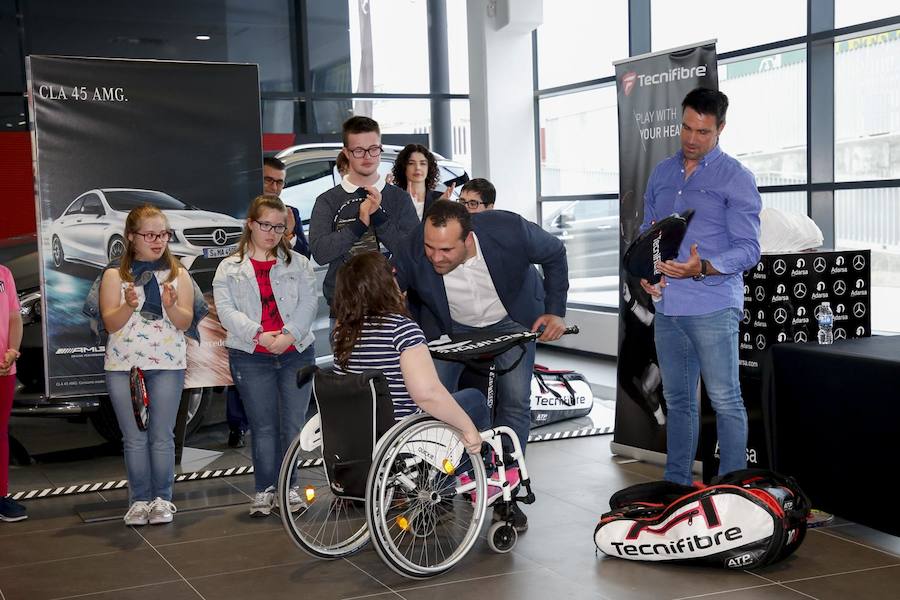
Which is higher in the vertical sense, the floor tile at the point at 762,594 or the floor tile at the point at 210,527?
the floor tile at the point at 762,594

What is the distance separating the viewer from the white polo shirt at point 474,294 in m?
4.02

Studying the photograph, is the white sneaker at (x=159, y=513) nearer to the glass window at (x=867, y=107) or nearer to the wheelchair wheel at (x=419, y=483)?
the wheelchair wheel at (x=419, y=483)

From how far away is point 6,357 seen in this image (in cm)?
437

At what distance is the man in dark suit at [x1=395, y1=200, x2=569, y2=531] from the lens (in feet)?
13.1

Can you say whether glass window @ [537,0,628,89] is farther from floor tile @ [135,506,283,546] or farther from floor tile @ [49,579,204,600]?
floor tile @ [49,579,204,600]

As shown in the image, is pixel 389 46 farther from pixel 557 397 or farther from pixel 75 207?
pixel 75 207

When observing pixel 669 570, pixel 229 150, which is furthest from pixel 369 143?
pixel 669 570

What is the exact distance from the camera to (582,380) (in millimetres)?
6676

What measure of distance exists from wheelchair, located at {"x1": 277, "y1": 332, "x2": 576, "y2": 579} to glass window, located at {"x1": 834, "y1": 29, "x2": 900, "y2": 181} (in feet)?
14.2

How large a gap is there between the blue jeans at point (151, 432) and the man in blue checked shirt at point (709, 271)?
80.7 inches

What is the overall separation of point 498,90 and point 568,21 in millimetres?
984

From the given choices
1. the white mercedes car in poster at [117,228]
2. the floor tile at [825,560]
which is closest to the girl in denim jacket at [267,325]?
the white mercedes car in poster at [117,228]

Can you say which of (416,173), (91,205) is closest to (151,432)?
(91,205)

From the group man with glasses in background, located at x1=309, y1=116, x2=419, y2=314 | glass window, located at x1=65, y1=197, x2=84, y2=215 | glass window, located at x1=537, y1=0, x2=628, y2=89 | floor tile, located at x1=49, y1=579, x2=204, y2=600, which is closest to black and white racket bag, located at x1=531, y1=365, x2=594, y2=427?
man with glasses in background, located at x1=309, y1=116, x2=419, y2=314
